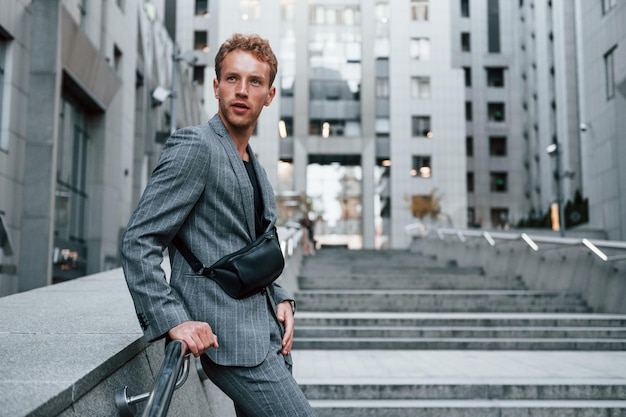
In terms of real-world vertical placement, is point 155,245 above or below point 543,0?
below

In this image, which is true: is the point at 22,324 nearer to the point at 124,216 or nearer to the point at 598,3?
the point at 124,216

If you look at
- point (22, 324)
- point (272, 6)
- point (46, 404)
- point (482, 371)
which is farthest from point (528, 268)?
point (272, 6)

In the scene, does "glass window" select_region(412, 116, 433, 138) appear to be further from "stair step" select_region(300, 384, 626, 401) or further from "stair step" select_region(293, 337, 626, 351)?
"stair step" select_region(300, 384, 626, 401)

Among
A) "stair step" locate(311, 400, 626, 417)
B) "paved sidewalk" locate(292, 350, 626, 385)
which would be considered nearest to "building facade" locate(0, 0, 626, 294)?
"paved sidewalk" locate(292, 350, 626, 385)

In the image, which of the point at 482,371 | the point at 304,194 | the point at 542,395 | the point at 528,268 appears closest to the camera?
the point at 542,395

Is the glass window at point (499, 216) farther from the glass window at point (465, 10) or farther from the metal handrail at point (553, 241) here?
the metal handrail at point (553, 241)

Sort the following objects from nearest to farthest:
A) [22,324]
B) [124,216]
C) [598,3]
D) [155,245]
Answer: [155,245]
[22,324]
[124,216]
[598,3]

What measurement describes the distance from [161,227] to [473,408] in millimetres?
4520

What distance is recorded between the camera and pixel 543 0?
4975 centimetres

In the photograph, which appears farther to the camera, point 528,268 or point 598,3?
point 598,3

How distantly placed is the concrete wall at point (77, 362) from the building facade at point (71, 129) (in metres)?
10.8

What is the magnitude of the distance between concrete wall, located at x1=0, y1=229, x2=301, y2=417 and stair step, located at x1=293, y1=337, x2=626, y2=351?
4.75 meters

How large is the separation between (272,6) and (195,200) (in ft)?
→ 165

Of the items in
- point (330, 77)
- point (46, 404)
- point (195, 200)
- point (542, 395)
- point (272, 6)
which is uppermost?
point (272, 6)
